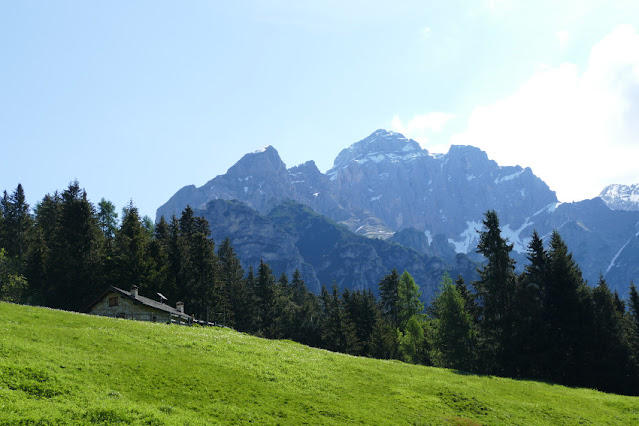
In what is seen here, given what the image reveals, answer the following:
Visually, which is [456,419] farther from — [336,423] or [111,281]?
[111,281]

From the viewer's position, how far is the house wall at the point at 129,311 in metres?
52.5

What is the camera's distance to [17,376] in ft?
69.7

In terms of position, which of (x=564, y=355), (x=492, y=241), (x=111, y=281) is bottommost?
(x=564, y=355)

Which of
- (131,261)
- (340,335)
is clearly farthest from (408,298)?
(131,261)

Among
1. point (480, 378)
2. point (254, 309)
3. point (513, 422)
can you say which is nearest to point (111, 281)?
point (254, 309)

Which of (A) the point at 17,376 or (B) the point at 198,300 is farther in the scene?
(B) the point at 198,300

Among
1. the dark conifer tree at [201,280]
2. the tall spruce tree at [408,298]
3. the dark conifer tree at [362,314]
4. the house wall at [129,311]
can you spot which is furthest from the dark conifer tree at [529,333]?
the dark conifer tree at [201,280]

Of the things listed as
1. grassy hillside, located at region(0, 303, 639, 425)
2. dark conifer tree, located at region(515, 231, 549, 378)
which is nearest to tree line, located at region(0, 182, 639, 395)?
dark conifer tree, located at region(515, 231, 549, 378)

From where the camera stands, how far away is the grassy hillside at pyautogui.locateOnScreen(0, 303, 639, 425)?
2058 centimetres

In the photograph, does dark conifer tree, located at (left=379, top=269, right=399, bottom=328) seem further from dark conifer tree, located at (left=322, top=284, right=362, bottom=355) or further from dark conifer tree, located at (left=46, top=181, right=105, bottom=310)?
dark conifer tree, located at (left=46, top=181, right=105, bottom=310)

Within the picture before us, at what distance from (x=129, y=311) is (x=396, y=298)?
56.4m

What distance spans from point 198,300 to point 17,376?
5653 centimetres

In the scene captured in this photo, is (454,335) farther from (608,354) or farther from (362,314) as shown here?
(362,314)

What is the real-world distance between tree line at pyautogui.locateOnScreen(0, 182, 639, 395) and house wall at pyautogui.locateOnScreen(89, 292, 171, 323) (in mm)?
10924
